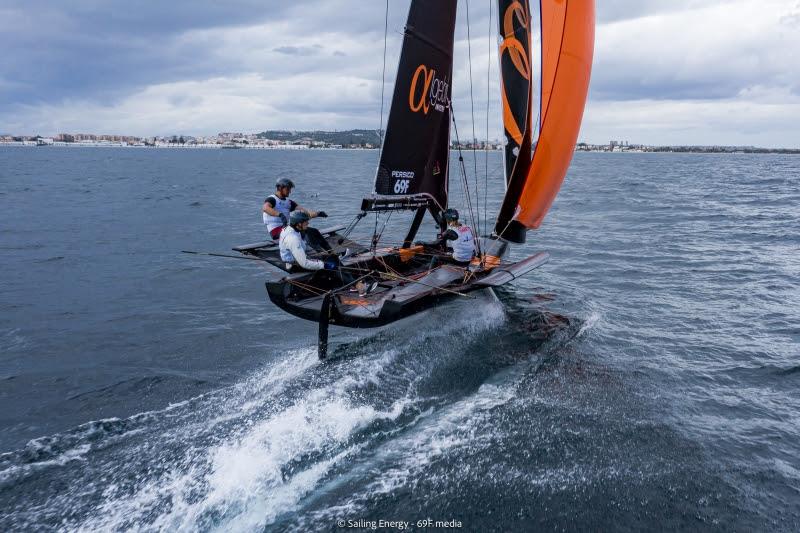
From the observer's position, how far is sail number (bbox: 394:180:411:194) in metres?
11.3

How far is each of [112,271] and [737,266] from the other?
18439mm

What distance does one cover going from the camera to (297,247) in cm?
945

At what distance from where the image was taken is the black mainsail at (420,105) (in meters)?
10.6

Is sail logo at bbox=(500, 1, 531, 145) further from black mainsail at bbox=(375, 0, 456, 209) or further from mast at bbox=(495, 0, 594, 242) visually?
black mainsail at bbox=(375, 0, 456, 209)

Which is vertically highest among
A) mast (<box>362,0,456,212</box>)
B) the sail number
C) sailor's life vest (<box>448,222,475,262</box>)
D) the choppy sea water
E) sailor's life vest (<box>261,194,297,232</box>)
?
mast (<box>362,0,456,212</box>)

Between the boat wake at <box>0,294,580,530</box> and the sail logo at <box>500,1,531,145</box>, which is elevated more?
the sail logo at <box>500,1,531,145</box>

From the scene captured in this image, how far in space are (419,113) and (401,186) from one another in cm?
153

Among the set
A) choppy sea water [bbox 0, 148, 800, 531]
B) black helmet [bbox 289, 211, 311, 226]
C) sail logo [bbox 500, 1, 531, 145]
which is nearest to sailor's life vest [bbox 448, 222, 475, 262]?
choppy sea water [bbox 0, 148, 800, 531]

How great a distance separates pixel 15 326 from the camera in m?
11.2

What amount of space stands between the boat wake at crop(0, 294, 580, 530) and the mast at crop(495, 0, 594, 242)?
13.1 ft

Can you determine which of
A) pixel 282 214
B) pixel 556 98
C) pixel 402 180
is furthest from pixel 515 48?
pixel 282 214

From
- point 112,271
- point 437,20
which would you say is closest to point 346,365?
point 437,20

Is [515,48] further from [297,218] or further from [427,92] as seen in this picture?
[297,218]

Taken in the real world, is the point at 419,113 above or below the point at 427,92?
below
